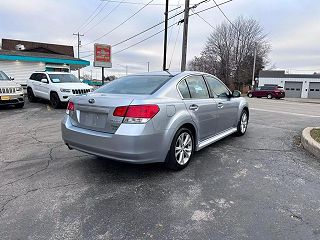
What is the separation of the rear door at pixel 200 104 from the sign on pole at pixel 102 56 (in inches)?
775

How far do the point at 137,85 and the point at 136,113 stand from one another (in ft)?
3.35

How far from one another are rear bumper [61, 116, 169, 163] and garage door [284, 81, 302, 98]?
160 ft

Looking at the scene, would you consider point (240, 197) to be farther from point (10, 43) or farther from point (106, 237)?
point (10, 43)

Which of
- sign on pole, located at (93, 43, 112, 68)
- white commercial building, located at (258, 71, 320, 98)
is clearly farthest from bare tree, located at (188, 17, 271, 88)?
sign on pole, located at (93, 43, 112, 68)

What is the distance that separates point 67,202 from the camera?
3.12 m

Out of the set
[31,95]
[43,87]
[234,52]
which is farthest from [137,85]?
[234,52]

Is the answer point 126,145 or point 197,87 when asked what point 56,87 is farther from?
point 126,145

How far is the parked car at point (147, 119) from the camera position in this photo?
11.2 ft

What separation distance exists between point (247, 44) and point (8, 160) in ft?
164

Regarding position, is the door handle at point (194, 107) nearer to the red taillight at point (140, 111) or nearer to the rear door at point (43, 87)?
the red taillight at point (140, 111)

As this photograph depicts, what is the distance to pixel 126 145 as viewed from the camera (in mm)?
3350

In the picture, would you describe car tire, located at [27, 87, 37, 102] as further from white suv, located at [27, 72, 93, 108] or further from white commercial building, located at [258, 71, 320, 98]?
white commercial building, located at [258, 71, 320, 98]

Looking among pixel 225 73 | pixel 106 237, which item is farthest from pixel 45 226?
pixel 225 73

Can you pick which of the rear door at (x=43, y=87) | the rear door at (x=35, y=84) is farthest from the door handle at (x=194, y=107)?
the rear door at (x=35, y=84)
